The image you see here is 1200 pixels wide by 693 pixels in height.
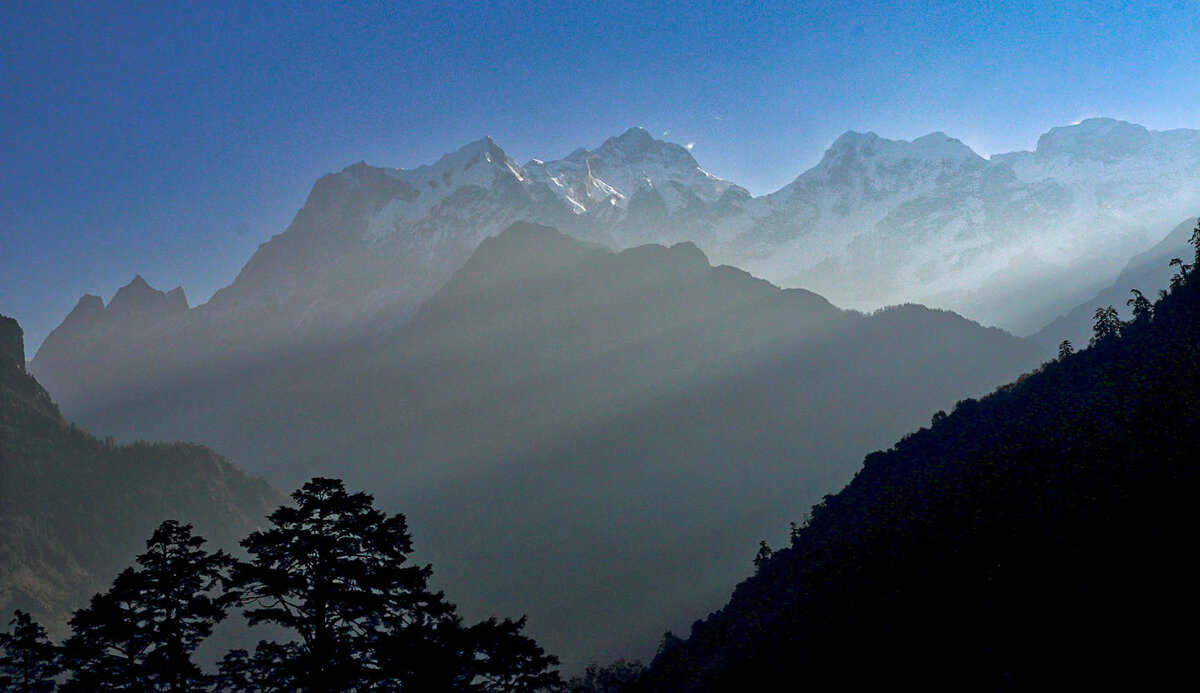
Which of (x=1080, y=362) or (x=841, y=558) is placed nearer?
(x=841, y=558)

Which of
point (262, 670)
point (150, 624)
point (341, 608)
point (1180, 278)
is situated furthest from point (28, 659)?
point (1180, 278)

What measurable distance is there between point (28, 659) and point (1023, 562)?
50235mm

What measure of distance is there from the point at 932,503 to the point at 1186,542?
2894 cm

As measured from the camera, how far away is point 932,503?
5903 centimetres

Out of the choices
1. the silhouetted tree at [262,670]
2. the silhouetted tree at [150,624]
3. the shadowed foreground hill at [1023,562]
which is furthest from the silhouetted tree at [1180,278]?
the silhouetted tree at [150,624]

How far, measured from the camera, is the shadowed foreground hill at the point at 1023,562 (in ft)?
94.5

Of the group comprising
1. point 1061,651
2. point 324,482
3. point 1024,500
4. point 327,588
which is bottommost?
point 1061,651

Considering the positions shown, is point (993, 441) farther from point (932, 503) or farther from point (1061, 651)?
point (1061, 651)

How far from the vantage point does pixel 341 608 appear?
2291cm

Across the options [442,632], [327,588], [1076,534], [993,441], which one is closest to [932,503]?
[993,441]

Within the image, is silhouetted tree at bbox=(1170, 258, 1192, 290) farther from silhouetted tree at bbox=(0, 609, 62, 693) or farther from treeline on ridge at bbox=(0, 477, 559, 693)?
silhouetted tree at bbox=(0, 609, 62, 693)

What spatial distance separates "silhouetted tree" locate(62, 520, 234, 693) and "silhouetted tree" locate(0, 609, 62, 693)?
106 inches

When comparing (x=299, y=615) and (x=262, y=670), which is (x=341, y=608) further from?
(x=262, y=670)

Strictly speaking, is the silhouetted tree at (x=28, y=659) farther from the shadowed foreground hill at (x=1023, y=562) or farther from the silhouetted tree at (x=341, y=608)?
the shadowed foreground hill at (x=1023, y=562)
